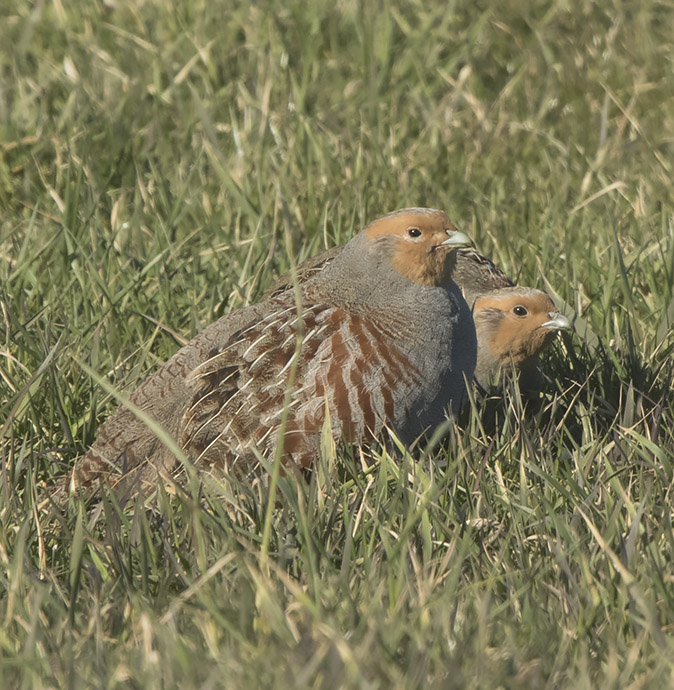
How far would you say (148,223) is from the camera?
18.2 feet

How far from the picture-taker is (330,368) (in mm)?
3686

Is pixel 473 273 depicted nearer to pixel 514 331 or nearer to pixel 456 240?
pixel 514 331

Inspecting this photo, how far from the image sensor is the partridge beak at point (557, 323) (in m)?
4.25

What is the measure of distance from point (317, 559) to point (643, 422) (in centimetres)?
141

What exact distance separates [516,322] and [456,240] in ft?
2.33

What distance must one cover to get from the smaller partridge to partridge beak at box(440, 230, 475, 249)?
62 cm

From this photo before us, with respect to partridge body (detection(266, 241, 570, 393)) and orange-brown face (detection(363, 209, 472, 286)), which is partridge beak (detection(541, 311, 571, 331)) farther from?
orange-brown face (detection(363, 209, 472, 286))

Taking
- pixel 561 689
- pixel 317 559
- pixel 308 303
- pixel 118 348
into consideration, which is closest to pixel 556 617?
pixel 561 689

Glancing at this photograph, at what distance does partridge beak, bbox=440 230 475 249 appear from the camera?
12.6 feet

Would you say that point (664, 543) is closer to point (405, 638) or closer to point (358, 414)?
point (405, 638)

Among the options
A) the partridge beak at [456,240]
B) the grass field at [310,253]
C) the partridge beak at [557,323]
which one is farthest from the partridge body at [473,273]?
the partridge beak at [456,240]

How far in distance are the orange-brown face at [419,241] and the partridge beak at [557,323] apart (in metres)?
0.57

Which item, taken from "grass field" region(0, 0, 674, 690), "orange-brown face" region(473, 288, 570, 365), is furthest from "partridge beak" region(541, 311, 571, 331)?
"grass field" region(0, 0, 674, 690)

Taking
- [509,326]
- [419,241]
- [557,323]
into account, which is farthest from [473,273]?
[419,241]
